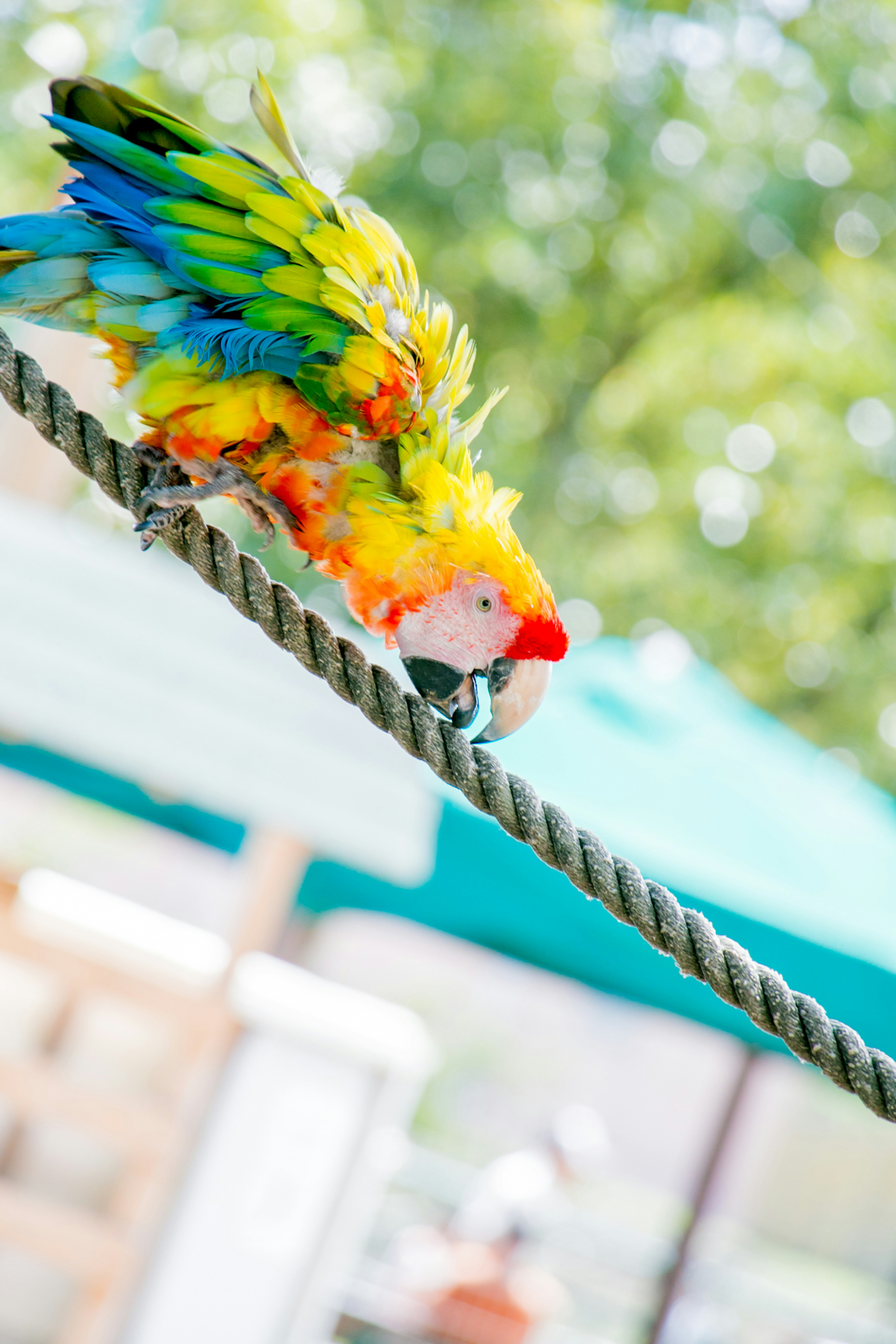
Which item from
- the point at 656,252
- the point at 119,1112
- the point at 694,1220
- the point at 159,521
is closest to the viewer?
the point at 159,521

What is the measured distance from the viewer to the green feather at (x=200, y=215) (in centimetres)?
126

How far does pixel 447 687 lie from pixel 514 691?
3.8 inches

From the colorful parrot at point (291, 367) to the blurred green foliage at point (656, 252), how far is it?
640cm

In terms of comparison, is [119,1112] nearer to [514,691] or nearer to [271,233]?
[514,691]

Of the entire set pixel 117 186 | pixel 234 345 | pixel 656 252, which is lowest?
pixel 234 345

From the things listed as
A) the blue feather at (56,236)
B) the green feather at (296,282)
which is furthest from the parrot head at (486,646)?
the blue feather at (56,236)

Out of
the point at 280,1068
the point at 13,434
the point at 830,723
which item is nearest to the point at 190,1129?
the point at 280,1068

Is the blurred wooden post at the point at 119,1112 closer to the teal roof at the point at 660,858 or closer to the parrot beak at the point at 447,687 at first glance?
the teal roof at the point at 660,858

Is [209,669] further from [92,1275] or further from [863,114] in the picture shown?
[863,114]

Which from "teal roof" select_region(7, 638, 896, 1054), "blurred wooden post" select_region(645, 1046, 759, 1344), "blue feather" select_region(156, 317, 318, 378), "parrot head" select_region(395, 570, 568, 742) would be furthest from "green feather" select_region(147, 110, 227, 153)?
"blurred wooden post" select_region(645, 1046, 759, 1344)

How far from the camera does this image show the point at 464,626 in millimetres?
1375

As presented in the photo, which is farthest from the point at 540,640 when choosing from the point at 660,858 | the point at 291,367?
the point at 660,858

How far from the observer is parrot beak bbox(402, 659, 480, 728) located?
142 centimetres

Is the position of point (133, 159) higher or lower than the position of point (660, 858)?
higher
